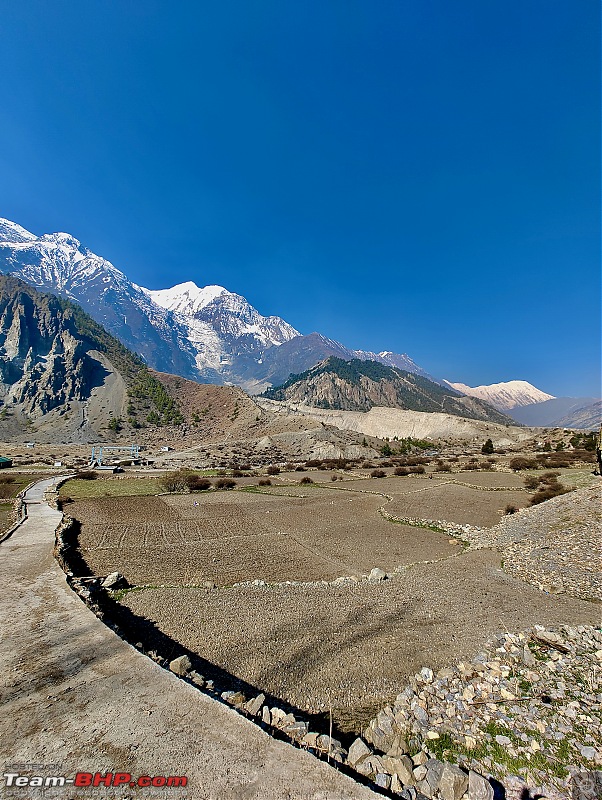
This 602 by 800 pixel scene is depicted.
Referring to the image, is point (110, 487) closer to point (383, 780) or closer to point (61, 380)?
point (383, 780)

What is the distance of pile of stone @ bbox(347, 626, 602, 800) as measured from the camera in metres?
4.57

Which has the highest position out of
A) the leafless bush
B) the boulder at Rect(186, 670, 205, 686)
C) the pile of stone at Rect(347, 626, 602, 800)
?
the pile of stone at Rect(347, 626, 602, 800)

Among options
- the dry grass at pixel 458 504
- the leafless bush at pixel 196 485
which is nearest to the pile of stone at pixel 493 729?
the dry grass at pixel 458 504

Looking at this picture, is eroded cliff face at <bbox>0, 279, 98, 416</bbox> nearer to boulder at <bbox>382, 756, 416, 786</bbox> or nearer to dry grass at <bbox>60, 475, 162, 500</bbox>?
dry grass at <bbox>60, 475, 162, 500</bbox>

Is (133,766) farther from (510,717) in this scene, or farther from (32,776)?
(510,717)

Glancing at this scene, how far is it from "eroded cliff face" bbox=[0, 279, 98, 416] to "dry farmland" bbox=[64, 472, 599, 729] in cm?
10221

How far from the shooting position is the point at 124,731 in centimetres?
472

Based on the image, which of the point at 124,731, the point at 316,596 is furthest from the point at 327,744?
the point at 316,596

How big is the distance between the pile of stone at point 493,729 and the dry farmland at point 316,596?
717mm

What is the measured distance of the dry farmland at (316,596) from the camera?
764 cm

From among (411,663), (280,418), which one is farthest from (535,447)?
(411,663)

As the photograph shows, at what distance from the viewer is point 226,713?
5066mm

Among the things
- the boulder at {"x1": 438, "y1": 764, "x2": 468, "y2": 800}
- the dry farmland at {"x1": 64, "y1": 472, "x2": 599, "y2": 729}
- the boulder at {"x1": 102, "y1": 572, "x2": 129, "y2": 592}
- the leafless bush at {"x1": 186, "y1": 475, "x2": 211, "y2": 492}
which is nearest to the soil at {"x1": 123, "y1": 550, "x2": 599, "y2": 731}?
the dry farmland at {"x1": 64, "y1": 472, "x2": 599, "y2": 729}

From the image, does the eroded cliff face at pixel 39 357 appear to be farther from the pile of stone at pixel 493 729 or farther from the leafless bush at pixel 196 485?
the pile of stone at pixel 493 729
